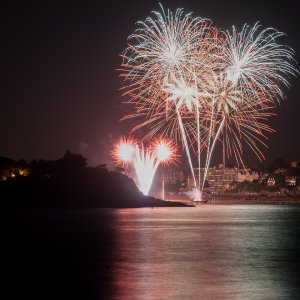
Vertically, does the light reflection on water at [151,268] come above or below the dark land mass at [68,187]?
below

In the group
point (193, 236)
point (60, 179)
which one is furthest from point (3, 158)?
point (193, 236)

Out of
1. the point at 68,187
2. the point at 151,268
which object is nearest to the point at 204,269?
the point at 151,268

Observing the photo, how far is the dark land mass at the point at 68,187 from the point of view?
15775 centimetres

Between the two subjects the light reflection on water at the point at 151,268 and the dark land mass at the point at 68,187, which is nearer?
the light reflection on water at the point at 151,268

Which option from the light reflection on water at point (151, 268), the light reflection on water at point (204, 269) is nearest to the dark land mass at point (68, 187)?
the light reflection on water at point (151, 268)

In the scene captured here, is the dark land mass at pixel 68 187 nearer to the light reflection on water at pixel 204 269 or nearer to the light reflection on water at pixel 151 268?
the light reflection on water at pixel 151 268

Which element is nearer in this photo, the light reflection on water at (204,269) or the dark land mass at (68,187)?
the light reflection on water at (204,269)

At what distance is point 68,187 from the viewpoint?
161250 millimetres

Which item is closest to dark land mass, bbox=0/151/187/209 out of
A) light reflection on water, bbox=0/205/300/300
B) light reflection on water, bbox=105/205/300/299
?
light reflection on water, bbox=0/205/300/300

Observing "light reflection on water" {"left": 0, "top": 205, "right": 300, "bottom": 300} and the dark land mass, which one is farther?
the dark land mass

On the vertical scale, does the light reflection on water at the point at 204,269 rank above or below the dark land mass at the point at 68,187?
below

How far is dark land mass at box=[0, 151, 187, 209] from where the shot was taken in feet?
518

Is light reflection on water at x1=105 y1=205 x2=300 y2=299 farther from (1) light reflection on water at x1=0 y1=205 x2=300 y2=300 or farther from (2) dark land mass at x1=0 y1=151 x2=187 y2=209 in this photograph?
(2) dark land mass at x1=0 y1=151 x2=187 y2=209

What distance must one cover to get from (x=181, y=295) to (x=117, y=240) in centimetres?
3069
